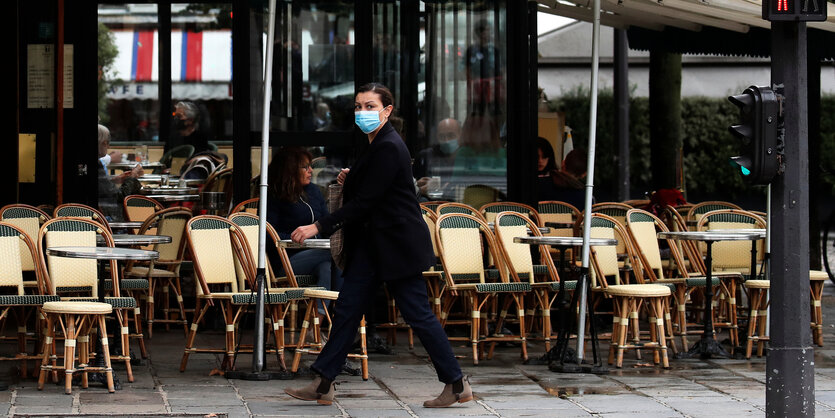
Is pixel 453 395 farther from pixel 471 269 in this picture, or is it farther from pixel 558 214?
pixel 558 214

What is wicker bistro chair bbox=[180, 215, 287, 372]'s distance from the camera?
27.2 feet

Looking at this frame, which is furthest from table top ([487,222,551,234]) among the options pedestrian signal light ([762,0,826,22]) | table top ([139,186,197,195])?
pedestrian signal light ([762,0,826,22])

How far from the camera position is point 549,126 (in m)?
15.8

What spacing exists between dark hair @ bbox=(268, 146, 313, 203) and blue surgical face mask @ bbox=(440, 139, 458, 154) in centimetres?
147

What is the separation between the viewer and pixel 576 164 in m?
12.8

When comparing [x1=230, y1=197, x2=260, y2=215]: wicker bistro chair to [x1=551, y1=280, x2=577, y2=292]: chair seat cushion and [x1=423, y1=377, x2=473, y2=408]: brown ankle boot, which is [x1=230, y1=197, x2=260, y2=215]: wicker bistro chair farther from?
[x1=423, y1=377, x2=473, y2=408]: brown ankle boot

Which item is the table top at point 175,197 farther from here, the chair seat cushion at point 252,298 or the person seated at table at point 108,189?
the chair seat cushion at point 252,298

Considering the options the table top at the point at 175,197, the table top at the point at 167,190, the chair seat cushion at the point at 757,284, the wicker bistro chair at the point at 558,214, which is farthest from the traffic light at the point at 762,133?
the table top at the point at 167,190

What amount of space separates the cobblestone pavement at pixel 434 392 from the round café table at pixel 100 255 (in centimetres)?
14

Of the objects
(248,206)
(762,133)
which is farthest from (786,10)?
(248,206)

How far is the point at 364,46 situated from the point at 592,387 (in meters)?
3.64

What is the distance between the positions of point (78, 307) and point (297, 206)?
2.59 metres

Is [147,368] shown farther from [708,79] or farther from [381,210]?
[708,79]

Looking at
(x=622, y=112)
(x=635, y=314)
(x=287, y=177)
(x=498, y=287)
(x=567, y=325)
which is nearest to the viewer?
(x=567, y=325)
